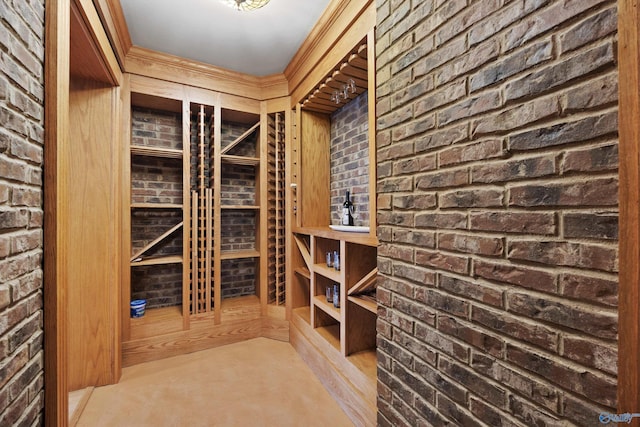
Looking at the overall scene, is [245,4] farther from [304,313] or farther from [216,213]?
[304,313]

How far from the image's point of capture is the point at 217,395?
194cm

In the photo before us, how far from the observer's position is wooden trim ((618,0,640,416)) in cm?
61

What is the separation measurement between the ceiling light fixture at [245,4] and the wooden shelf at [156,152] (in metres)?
1.30

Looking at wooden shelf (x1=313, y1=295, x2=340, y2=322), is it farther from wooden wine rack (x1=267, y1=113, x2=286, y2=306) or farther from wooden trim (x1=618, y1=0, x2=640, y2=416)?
wooden trim (x1=618, y1=0, x2=640, y2=416)

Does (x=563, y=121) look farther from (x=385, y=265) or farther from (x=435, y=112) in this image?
(x=385, y=265)

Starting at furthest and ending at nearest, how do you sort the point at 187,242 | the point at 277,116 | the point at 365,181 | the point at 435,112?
the point at 277,116 → the point at 187,242 → the point at 365,181 → the point at 435,112

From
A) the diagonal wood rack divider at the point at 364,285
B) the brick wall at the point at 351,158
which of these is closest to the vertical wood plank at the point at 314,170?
the brick wall at the point at 351,158

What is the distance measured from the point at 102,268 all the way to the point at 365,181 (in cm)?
207

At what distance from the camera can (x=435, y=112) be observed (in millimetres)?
1105

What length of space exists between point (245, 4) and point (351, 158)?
1.34 metres

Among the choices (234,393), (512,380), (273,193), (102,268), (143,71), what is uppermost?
(143,71)

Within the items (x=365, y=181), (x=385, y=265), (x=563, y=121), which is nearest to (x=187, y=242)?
(x=365, y=181)

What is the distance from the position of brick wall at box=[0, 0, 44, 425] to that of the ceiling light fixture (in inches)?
39.8

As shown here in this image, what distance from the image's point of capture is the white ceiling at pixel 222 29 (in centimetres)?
185
